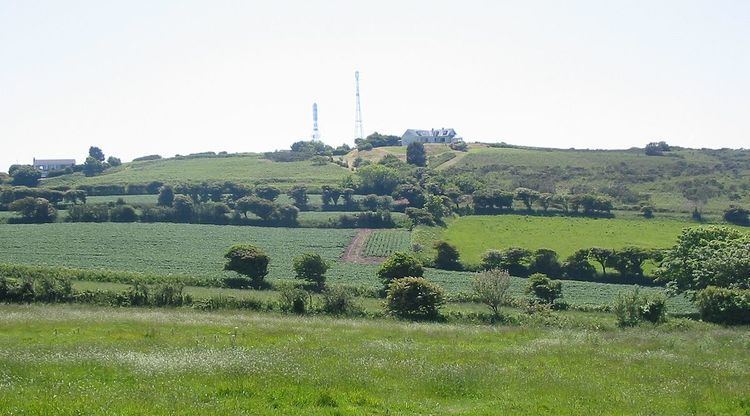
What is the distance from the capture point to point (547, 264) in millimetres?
74875

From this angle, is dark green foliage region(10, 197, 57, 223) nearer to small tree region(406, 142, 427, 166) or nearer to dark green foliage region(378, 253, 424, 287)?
dark green foliage region(378, 253, 424, 287)

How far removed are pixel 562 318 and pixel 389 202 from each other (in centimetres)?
7155

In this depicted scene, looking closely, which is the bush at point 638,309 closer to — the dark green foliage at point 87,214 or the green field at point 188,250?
the green field at point 188,250

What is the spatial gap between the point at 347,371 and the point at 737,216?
105 meters

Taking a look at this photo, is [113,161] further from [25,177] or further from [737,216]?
[737,216]

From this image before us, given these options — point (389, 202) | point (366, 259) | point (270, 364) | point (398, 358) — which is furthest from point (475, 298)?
point (389, 202)

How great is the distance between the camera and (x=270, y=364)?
21234mm

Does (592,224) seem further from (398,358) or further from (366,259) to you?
(398,358)

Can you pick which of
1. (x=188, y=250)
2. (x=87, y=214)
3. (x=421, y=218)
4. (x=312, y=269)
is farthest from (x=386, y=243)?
(x=87, y=214)

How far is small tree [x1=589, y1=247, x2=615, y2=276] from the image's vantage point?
74.3 metres

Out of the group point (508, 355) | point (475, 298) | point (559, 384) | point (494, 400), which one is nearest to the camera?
point (494, 400)

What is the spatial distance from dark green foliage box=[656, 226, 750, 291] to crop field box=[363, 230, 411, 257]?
34169 millimetres

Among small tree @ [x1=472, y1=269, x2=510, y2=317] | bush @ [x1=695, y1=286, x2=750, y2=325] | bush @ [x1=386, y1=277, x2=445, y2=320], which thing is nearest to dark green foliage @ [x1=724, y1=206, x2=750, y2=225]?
bush @ [x1=695, y1=286, x2=750, y2=325]

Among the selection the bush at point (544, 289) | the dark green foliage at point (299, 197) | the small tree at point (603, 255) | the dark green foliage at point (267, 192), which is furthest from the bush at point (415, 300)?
the dark green foliage at point (267, 192)
